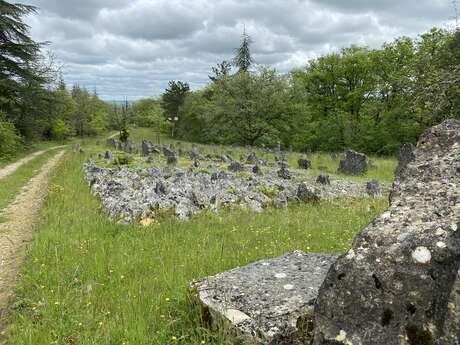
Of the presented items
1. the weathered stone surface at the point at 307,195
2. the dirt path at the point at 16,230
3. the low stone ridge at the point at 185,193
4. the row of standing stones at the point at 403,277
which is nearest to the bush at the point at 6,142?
the dirt path at the point at 16,230

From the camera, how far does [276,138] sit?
42844 mm

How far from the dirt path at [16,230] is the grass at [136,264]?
0.83 feet

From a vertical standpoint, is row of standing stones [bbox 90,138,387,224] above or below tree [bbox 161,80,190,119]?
below

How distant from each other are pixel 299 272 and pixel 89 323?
2.11 meters

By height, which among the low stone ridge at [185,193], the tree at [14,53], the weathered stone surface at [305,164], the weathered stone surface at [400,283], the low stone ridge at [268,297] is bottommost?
the weathered stone surface at [305,164]

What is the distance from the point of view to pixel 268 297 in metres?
3.63

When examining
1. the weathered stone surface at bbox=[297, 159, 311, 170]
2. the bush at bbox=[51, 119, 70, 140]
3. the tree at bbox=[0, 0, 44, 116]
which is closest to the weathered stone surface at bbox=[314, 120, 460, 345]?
the weathered stone surface at bbox=[297, 159, 311, 170]

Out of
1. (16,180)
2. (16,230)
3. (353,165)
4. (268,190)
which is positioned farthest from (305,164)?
(16,230)

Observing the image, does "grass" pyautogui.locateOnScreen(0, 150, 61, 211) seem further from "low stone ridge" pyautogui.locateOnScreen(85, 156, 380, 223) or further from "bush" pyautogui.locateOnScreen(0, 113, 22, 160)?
"low stone ridge" pyautogui.locateOnScreen(85, 156, 380, 223)

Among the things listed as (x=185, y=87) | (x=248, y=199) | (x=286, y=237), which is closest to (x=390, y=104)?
(x=185, y=87)

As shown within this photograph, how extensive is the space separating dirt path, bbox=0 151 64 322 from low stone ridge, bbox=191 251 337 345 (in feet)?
8.78

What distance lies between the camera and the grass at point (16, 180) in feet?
42.2

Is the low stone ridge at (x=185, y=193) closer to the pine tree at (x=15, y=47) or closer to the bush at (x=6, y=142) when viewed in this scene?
the bush at (x=6, y=142)

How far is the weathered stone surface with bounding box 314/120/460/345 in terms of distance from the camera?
2.15 metres
